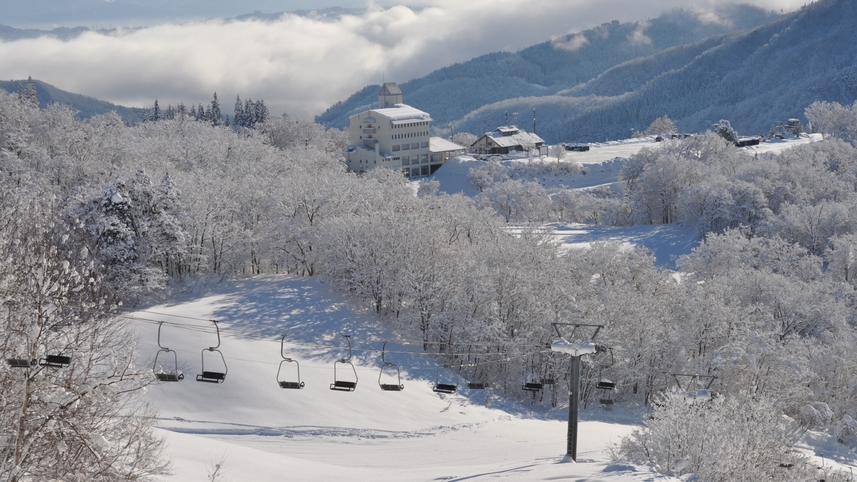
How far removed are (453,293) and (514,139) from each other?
8253cm

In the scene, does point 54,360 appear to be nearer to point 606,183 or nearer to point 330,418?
point 330,418

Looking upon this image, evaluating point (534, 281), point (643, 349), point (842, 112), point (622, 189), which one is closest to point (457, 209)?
point (534, 281)

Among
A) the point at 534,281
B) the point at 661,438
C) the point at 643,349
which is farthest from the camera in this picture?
the point at 534,281

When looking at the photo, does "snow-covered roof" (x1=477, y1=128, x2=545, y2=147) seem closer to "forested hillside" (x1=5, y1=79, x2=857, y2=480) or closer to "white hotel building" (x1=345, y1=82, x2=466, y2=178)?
"white hotel building" (x1=345, y1=82, x2=466, y2=178)

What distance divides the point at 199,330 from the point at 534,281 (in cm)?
1900

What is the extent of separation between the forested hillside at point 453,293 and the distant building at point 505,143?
54.6 meters

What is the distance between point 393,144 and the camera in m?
106

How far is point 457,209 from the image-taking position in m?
56.6

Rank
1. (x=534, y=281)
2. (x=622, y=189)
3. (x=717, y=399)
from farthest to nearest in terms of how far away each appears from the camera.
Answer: (x=622, y=189) < (x=534, y=281) < (x=717, y=399)

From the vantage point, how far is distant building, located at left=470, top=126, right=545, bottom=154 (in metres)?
118

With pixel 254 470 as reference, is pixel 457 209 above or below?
above

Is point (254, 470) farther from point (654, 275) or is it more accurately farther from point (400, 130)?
point (400, 130)

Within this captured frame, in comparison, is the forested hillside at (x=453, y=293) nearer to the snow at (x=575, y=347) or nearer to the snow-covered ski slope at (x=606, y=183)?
the snow at (x=575, y=347)

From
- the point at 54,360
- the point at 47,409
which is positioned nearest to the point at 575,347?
the point at 54,360
